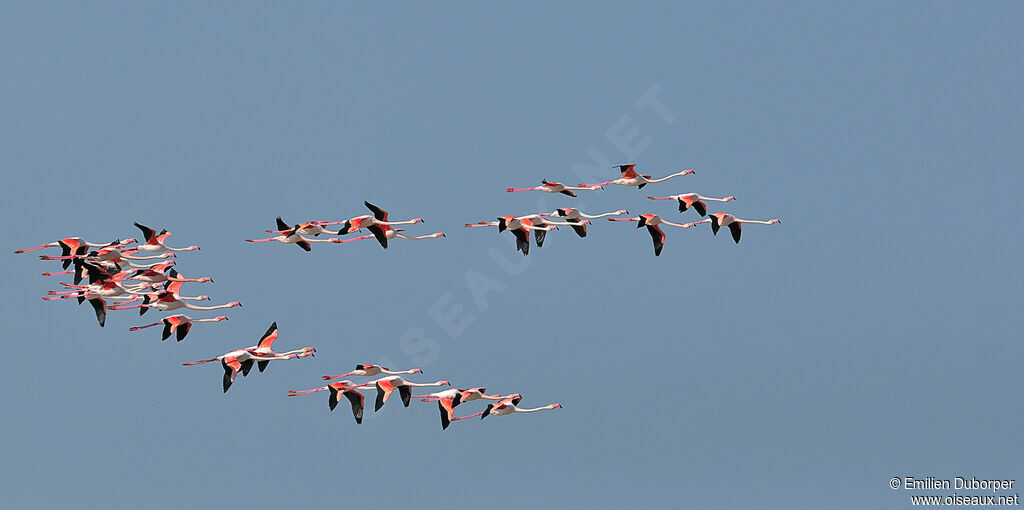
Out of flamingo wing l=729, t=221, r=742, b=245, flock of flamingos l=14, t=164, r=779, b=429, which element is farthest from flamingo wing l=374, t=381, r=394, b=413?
flamingo wing l=729, t=221, r=742, b=245

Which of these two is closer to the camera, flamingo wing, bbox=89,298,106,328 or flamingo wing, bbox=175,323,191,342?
flamingo wing, bbox=89,298,106,328

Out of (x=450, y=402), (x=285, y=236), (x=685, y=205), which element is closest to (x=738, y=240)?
(x=685, y=205)

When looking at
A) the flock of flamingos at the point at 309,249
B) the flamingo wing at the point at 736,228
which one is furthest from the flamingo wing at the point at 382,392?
the flamingo wing at the point at 736,228

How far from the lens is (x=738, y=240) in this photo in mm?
47969

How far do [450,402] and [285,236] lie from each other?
6973 mm

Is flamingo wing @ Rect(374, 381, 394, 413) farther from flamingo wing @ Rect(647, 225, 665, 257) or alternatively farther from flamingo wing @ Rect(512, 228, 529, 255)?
flamingo wing @ Rect(647, 225, 665, 257)

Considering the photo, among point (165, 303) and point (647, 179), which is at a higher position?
point (647, 179)

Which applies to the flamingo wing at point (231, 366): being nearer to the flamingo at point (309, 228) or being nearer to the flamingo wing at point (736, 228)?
the flamingo at point (309, 228)

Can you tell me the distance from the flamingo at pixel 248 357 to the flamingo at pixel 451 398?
13.9 feet

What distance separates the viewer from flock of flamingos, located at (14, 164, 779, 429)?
154 ft

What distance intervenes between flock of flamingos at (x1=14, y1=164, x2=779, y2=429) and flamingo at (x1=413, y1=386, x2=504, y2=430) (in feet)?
0.10

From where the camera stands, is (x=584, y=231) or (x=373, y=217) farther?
(x=584, y=231)

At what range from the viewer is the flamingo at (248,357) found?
46406 millimetres

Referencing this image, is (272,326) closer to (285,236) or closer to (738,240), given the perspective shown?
(285,236)
